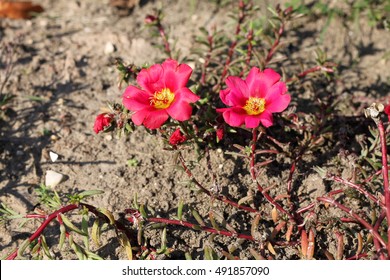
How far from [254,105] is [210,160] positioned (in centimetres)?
51

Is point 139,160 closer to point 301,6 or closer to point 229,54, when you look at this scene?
point 229,54

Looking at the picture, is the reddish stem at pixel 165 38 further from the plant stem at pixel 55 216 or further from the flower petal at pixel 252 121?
the plant stem at pixel 55 216

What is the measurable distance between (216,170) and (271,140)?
0.40 m

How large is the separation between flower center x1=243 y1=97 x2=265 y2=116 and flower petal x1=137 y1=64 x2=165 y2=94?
0.47 metres

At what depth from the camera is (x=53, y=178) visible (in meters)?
3.11

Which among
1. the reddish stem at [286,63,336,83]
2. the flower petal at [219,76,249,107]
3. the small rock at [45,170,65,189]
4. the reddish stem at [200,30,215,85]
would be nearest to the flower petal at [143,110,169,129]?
the flower petal at [219,76,249,107]

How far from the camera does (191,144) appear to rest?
3.05 meters

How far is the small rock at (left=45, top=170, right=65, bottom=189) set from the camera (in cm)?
310

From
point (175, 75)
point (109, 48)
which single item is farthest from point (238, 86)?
point (109, 48)

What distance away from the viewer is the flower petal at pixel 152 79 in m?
2.76

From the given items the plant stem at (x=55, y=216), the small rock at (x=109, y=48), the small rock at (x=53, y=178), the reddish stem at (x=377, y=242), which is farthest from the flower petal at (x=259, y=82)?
the small rock at (x=109, y=48)

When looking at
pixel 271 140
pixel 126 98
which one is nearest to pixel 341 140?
pixel 271 140
